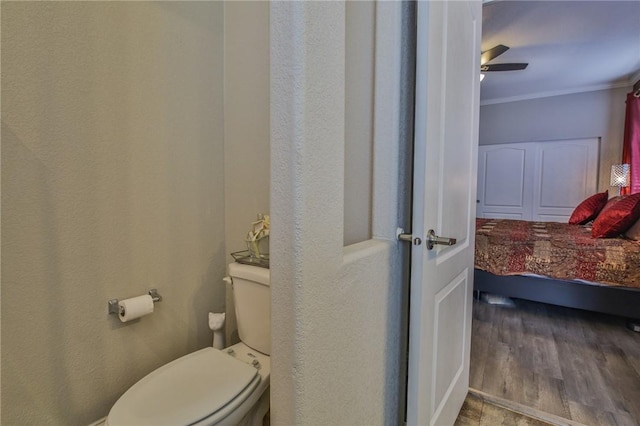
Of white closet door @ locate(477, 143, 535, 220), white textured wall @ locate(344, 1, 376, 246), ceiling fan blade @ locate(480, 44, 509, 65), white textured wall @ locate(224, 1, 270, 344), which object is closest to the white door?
white textured wall @ locate(344, 1, 376, 246)

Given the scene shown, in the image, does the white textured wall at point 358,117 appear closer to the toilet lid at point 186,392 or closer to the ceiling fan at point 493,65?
the toilet lid at point 186,392

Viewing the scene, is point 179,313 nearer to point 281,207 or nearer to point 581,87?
point 281,207

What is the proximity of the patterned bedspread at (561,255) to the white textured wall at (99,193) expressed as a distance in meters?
2.26

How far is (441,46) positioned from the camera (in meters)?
1.06

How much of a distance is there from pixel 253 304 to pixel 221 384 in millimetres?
333

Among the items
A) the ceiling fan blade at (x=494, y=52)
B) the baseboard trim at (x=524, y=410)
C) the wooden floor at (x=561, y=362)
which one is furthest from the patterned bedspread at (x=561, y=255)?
the ceiling fan blade at (x=494, y=52)

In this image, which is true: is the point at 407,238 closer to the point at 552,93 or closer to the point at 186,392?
the point at 186,392

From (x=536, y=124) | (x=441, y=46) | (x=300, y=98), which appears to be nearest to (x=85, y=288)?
(x=300, y=98)

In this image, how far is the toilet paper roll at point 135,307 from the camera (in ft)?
4.08

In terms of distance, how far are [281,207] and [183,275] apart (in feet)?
3.47

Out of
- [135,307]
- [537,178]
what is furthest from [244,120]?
[537,178]

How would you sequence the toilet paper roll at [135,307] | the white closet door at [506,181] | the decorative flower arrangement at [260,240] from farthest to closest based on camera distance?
the white closet door at [506,181] < the decorative flower arrangement at [260,240] < the toilet paper roll at [135,307]

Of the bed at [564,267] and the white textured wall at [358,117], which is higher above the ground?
the white textured wall at [358,117]

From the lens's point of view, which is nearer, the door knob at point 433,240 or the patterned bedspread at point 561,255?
the door knob at point 433,240
